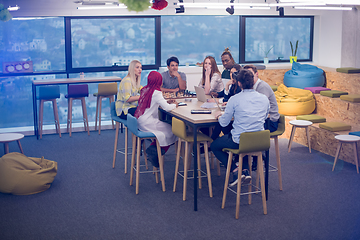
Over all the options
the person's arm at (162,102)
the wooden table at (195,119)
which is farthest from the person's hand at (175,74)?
the person's arm at (162,102)

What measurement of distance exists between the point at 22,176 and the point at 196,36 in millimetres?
5567

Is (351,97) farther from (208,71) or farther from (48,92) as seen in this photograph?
(48,92)

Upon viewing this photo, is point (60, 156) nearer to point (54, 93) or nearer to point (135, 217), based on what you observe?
Answer: point (54, 93)

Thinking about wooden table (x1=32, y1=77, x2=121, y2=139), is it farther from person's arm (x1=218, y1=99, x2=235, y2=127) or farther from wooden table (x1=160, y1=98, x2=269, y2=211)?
person's arm (x1=218, y1=99, x2=235, y2=127)

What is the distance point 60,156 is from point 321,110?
4722 mm

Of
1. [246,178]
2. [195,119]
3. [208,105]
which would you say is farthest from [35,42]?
[246,178]

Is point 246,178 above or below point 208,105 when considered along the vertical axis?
below

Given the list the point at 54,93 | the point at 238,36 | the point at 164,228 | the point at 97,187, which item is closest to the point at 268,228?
the point at 164,228

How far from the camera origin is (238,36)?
30.5ft

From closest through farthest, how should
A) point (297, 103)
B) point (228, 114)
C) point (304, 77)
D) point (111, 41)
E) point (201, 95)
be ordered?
1. point (228, 114)
2. point (201, 95)
3. point (297, 103)
4. point (304, 77)
5. point (111, 41)

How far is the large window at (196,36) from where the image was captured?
8.95 meters

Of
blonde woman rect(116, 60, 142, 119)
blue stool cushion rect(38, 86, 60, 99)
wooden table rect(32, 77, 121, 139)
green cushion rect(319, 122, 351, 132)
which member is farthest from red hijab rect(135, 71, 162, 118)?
blue stool cushion rect(38, 86, 60, 99)

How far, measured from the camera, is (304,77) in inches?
317

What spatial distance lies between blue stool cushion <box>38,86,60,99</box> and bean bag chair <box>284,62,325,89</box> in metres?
4.65
